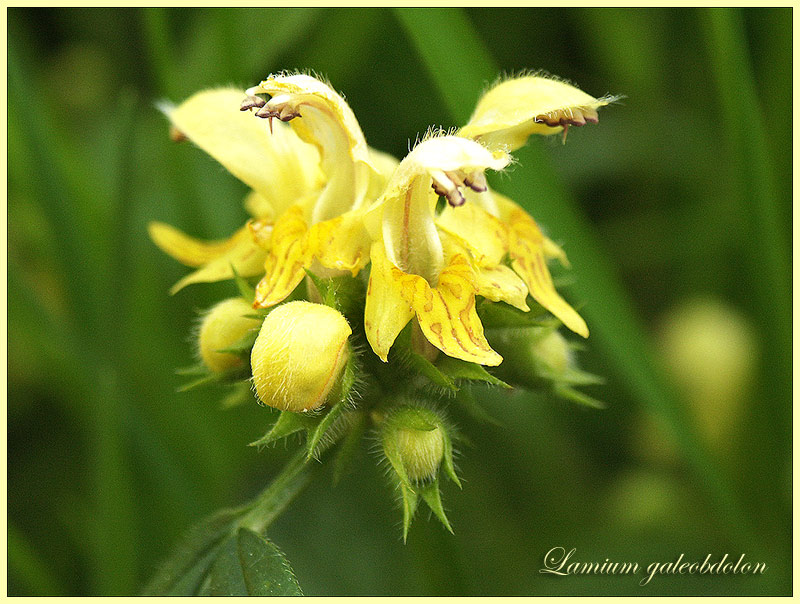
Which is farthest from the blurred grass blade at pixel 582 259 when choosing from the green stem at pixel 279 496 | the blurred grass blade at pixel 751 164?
the green stem at pixel 279 496

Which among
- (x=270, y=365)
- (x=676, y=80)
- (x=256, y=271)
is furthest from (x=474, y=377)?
(x=676, y=80)

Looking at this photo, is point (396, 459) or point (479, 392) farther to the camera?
point (479, 392)

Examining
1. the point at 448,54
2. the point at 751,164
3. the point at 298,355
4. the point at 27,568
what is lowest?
the point at 27,568

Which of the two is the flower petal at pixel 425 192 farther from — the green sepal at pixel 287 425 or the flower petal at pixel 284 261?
the green sepal at pixel 287 425

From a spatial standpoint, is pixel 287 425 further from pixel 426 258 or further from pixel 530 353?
pixel 530 353

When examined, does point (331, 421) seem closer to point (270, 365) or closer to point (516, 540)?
point (270, 365)

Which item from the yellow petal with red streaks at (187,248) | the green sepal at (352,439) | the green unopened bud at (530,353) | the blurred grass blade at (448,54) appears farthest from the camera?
the blurred grass blade at (448,54)

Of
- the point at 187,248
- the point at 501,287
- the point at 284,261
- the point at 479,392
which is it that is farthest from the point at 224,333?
the point at 479,392
